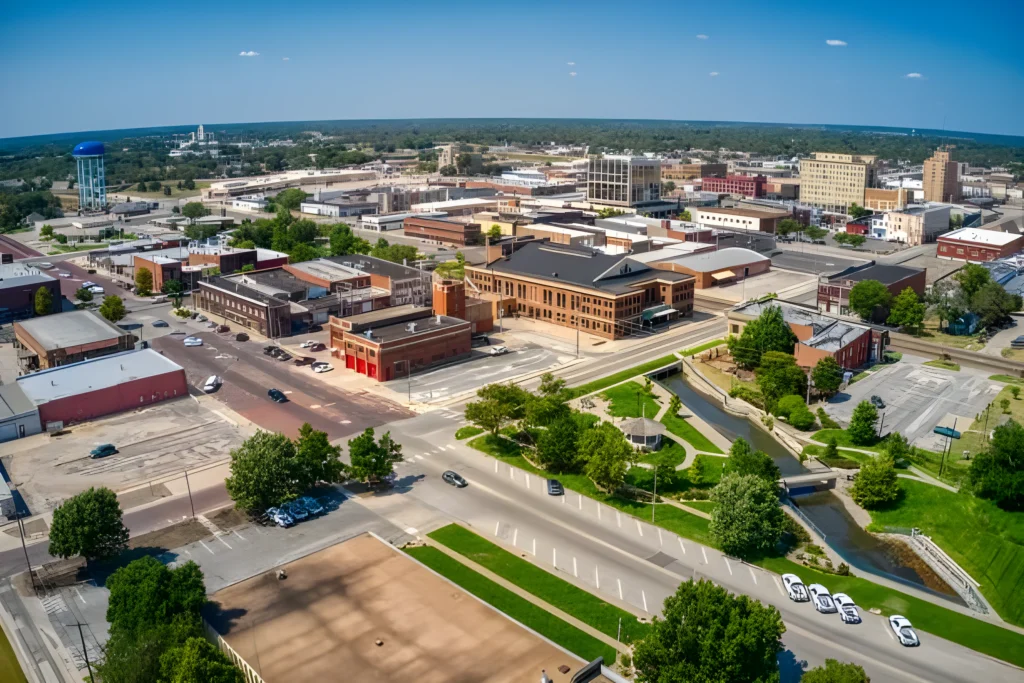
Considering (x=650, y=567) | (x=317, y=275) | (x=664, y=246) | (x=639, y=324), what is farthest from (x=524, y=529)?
(x=664, y=246)

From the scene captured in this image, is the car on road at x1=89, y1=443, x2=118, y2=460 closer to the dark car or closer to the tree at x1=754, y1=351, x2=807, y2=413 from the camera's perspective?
the dark car

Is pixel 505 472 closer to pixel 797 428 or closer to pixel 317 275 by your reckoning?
pixel 797 428

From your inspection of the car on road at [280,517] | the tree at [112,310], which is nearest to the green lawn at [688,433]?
the car on road at [280,517]

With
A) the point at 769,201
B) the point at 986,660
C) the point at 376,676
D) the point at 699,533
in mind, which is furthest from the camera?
the point at 769,201

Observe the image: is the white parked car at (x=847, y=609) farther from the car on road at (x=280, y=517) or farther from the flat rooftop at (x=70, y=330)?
the flat rooftop at (x=70, y=330)

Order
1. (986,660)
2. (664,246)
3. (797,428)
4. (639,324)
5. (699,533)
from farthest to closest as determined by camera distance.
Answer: (664,246)
(639,324)
(797,428)
(699,533)
(986,660)
